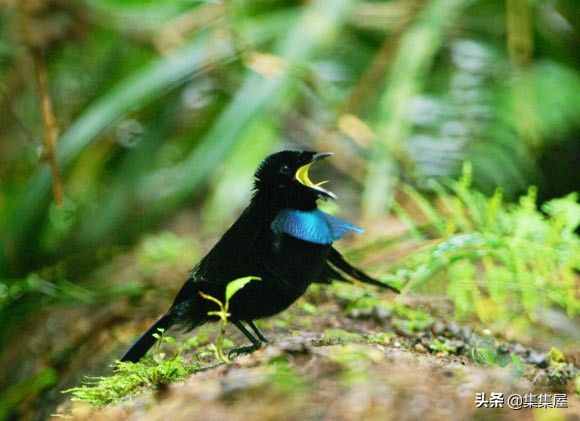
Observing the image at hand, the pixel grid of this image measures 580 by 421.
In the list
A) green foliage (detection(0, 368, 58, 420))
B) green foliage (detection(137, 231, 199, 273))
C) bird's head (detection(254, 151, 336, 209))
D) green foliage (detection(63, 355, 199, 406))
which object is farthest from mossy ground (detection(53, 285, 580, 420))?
green foliage (detection(137, 231, 199, 273))

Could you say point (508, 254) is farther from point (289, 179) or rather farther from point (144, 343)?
point (144, 343)

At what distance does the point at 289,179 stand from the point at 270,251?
0.14m

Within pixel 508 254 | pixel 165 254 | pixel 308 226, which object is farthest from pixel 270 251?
pixel 165 254

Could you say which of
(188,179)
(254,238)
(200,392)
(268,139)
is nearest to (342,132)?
(268,139)

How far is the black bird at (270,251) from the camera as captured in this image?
1.39m

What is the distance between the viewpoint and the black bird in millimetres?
1395

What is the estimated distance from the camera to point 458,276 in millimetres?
1925

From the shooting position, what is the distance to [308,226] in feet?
4.59

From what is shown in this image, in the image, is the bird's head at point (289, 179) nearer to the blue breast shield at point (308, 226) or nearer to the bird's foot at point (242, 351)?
the blue breast shield at point (308, 226)

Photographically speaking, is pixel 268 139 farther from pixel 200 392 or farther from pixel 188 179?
pixel 200 392

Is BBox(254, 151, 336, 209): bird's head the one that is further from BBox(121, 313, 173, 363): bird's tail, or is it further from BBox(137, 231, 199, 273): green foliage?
BBox(137, 231, 199, 273): green foliage

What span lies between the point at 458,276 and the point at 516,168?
4.93 feet

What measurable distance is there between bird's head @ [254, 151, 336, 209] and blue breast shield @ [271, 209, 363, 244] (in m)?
0.03

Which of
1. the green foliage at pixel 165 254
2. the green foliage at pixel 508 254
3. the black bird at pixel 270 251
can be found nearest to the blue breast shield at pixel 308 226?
the black bird at pixel 270 251
